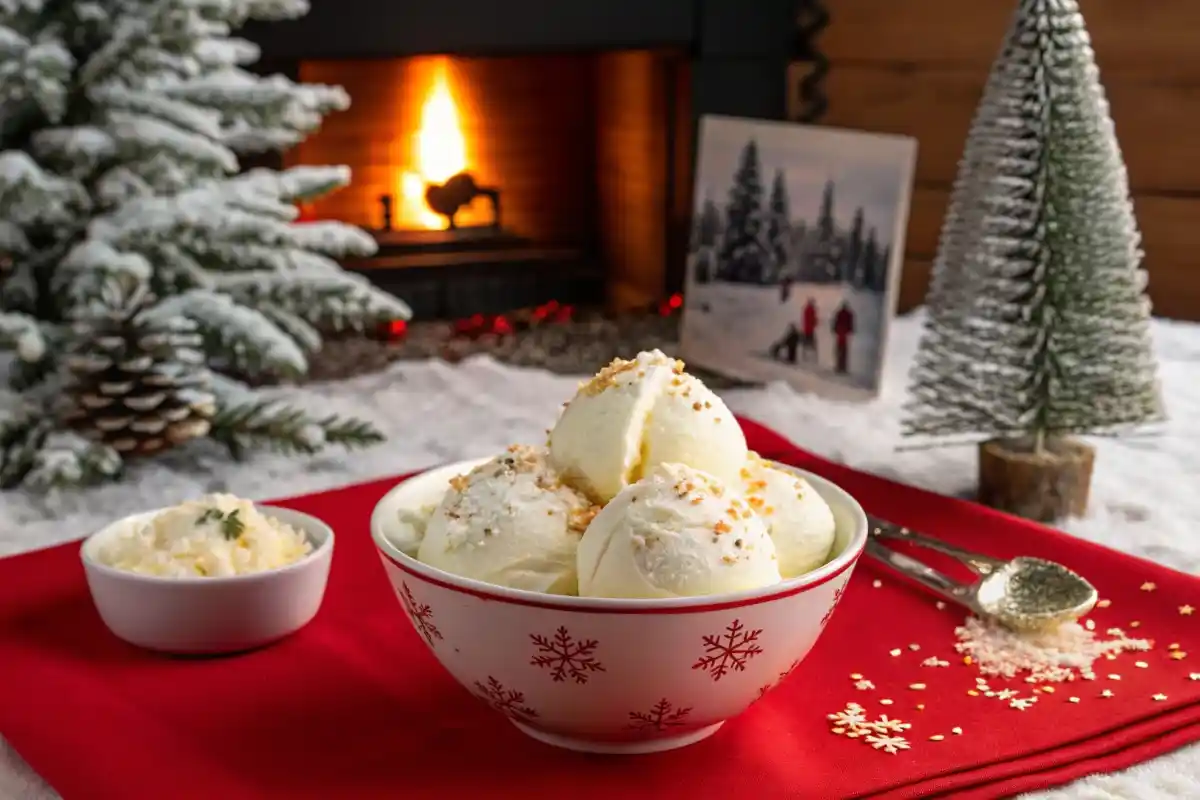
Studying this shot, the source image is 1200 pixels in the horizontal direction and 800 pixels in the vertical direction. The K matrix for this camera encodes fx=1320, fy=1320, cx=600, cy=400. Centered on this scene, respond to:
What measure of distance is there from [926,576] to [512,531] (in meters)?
0.37

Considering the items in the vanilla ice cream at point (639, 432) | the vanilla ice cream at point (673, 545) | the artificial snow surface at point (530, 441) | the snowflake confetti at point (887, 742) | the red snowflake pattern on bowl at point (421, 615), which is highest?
the vanilla ice cream at point (639, 432)

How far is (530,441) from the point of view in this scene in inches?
59.1

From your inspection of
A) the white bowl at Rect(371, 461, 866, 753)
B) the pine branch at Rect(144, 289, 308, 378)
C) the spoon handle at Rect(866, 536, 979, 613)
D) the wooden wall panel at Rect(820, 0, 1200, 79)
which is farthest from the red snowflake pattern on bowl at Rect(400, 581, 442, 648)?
the wooden wall panel at Rect(820, 0, 1200, 79)

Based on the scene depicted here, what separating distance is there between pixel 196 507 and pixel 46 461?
1.55 feet

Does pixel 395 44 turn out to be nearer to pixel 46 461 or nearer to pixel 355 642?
pixel 46 461

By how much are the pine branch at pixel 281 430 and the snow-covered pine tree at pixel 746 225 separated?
0.59 meters

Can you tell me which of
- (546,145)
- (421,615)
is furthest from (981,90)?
(421,615)

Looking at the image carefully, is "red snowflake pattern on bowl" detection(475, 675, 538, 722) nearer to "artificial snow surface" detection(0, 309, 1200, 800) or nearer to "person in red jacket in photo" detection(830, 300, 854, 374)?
"artificial snow surface" detection(0, 309, 1200, 800)

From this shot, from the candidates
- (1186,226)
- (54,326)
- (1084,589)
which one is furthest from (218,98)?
(1186,226)

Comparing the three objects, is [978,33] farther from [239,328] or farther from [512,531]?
[512,531]

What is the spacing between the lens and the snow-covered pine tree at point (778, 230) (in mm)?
1727

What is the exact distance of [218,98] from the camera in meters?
1.43

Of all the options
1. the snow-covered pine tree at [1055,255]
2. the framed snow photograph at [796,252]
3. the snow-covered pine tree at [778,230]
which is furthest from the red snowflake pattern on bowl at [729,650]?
the snow-covered pine tree at [778,230]

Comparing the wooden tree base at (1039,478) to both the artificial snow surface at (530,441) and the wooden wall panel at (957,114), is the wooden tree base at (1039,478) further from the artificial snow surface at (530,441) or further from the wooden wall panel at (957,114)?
the wooden wall panel at (957,114)
